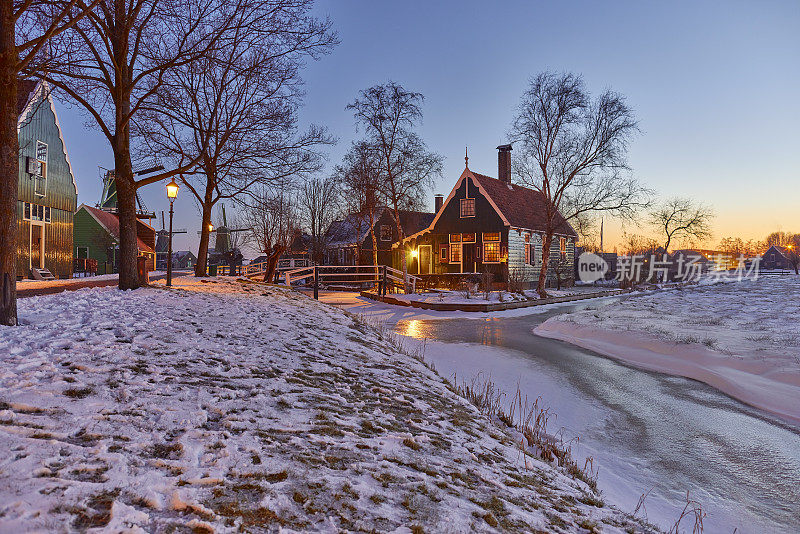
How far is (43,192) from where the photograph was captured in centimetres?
2138

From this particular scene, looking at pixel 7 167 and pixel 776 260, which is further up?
pixel 776 260

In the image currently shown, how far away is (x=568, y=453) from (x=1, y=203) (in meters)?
8.42

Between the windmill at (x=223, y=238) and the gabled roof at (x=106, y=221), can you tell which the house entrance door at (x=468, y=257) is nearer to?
the gabled roof at (x=106, y=221)

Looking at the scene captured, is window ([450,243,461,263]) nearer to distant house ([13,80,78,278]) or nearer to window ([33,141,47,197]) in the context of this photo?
distant house ([13,80,78,278])

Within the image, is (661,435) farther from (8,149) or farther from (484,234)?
(484,234)

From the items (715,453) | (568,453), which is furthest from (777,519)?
(568,453)

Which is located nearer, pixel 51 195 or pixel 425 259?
pixel 51 195

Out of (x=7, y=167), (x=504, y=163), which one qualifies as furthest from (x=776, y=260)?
(x=7, y=167)

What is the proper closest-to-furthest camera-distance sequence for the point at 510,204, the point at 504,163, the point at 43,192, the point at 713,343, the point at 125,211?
the point at 125,211 → the point at 713,343 → the point at 43,192 → the point at 510,204 → the point at 504,163

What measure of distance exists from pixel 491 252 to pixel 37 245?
2660 centimetres

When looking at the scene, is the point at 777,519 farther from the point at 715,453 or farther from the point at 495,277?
the point at 495,277

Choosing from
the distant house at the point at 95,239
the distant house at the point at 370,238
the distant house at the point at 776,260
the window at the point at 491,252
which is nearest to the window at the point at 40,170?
the distant house at the point at 95,239

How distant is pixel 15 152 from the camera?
20.3ft

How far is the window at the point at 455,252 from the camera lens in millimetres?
30938
